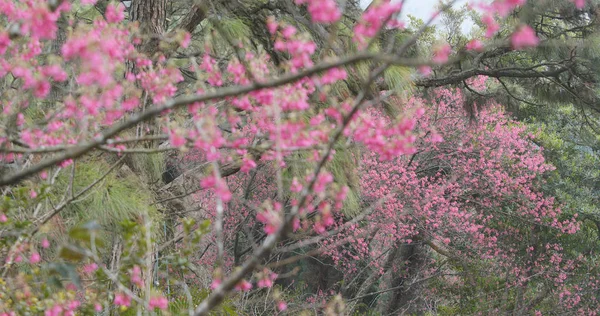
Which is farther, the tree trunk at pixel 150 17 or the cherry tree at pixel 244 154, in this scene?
the tree trunk at pixel 150 17

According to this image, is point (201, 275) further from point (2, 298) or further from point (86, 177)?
point (2, 298)

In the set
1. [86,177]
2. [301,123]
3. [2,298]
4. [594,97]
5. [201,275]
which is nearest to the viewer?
[301,123]

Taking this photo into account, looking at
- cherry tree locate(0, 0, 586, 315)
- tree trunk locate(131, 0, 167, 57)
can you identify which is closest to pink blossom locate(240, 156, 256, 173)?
cherry tree locate(0, 0, 586, 315)

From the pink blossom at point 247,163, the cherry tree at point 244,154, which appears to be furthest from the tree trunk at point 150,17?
the pink blossom at point 247,163

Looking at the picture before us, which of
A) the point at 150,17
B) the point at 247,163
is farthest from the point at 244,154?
the point at 150,17

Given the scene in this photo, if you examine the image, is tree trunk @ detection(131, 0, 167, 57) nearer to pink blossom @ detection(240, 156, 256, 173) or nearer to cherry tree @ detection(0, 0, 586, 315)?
cherry tree @ detection(0, 0, 586, 315)

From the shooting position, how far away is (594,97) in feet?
18.0

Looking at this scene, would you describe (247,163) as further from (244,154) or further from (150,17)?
(150,17)

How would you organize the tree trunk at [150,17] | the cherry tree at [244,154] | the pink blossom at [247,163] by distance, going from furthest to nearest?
the tree trunk at [150,17] → the pink blossom at [247,163] → the cherry tree at [244,154]

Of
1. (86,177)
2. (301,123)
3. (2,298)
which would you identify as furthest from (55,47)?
(301,123)

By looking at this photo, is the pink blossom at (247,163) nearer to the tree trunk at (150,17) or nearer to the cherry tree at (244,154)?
the cherry tree at (244,154)

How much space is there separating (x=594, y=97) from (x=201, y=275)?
4.61 meters

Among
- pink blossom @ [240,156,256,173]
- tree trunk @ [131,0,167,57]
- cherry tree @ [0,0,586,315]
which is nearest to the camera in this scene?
cherry tree @ [0,0,586,315]

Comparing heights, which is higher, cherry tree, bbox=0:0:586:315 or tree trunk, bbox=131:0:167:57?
tree trunk, bbox=131:0:167:57
